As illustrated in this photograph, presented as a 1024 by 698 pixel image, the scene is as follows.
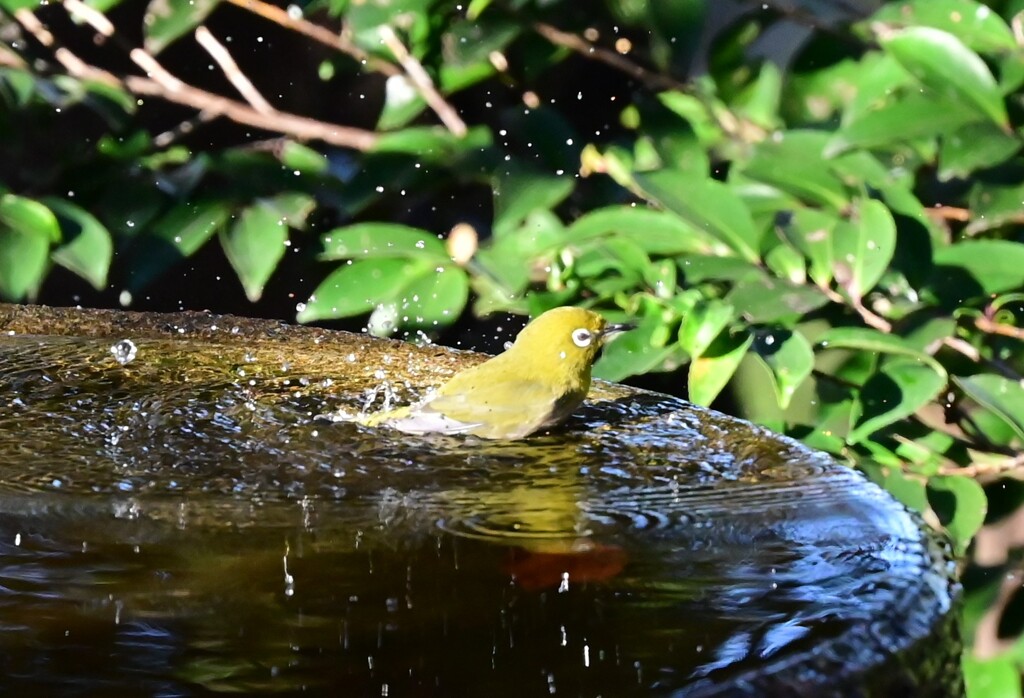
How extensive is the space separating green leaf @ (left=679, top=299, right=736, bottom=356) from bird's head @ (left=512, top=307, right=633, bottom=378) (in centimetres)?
17

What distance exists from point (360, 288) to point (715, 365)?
67 centimetres

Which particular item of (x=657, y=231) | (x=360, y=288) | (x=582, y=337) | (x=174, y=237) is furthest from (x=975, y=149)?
(x=174, y=237)

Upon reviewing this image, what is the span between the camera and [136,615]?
72 centimetres

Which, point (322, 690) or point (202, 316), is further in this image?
point (202, 316)

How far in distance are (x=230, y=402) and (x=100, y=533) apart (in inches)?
17.9

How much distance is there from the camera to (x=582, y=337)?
4.47 ft

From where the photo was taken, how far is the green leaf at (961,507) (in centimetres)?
164

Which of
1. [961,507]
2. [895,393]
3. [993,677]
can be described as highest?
[895,393]

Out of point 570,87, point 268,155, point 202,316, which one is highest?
point 570,87

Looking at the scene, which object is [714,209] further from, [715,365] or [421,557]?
[421,557]

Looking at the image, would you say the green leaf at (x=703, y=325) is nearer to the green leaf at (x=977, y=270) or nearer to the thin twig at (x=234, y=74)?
the green leaf at (x=977, y=270)

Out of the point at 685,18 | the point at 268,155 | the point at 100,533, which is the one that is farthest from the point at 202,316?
the point at 100,533

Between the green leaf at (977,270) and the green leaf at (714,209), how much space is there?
0.80 ft

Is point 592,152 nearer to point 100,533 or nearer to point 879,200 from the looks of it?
point 879,200
